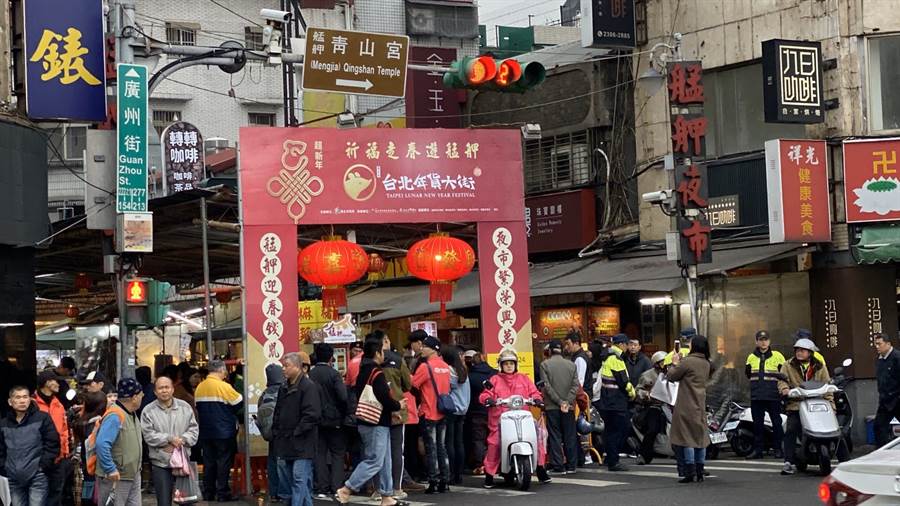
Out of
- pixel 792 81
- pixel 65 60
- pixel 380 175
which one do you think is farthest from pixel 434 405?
pixel 792 81

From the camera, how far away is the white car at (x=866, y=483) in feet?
29.7

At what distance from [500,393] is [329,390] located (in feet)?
9.87

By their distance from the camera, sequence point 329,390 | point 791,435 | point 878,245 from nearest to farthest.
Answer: point 329,390, point 791,435, point 878,245

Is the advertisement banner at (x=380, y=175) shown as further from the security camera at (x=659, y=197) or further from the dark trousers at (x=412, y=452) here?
the security camera at (x=659, y=197)

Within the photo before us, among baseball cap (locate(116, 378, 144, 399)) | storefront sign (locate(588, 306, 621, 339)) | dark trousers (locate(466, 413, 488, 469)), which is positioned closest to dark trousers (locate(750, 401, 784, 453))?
dark trousers (locate(466, 413, 488, 469))

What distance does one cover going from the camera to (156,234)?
2158cm

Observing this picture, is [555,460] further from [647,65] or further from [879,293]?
[647,65]

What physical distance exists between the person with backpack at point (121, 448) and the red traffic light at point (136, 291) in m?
4.49

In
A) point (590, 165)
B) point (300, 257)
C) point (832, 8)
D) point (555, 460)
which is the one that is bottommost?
point (555, 460)

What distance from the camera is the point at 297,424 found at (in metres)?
15.0

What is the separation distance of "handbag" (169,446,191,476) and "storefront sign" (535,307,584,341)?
15.1 metres

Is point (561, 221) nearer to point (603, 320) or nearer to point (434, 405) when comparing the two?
point (603, 320)

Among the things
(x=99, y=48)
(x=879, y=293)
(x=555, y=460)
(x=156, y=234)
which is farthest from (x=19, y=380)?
(x=879, y=293)

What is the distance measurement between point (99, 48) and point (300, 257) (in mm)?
4074
